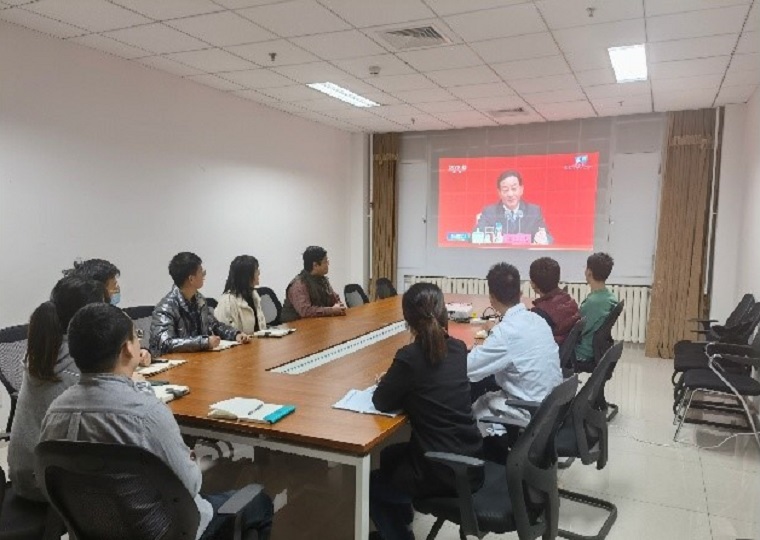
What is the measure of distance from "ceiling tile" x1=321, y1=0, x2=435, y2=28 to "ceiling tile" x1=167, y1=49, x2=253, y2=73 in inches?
50.9

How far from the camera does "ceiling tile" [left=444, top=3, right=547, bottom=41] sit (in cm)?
337

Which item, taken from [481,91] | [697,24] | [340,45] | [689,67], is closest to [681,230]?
[689,67]

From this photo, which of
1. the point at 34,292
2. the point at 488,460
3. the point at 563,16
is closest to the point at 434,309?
the point at 488,460

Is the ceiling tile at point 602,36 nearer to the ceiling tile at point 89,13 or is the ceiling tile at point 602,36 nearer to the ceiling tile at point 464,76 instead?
the ceiling tile at point 464,76

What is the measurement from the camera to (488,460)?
7.84 ft

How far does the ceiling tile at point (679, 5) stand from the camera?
3.17 meters

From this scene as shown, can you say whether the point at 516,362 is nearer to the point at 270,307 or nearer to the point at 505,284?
the point at 505,284

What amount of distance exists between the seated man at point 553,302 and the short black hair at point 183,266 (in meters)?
2.15

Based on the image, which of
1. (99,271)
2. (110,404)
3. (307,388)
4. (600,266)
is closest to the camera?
(110,404)

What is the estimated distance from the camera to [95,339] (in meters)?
1.51

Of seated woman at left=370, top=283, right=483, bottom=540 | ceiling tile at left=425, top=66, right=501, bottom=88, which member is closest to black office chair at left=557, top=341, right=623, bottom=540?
seated woman at left=370, top=283, right=483, bottom=540

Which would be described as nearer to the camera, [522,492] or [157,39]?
[522,492]

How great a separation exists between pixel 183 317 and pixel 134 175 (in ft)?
6.72

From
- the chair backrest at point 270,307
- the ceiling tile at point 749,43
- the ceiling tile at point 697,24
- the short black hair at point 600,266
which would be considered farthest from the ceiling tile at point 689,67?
the chair backrest at point 270,307
